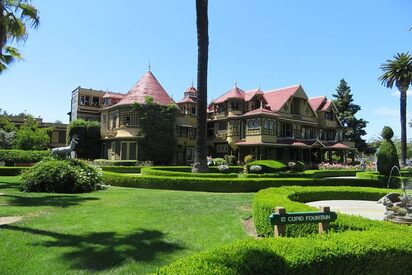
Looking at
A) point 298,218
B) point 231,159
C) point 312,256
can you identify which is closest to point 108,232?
point 298,218

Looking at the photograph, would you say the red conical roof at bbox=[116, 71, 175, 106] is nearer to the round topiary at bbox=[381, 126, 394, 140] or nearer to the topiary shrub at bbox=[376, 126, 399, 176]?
the round topiary at bbox=[381, 126, 394, 140]

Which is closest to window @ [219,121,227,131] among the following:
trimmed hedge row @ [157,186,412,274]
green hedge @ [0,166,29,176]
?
green hedge @ [0,166,29,176]

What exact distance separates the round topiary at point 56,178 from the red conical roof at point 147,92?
79.9 ft

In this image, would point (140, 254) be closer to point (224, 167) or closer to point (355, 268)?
point (355, 268)

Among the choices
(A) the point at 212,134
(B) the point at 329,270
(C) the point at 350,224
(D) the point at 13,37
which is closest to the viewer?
(B) the point at 329,270

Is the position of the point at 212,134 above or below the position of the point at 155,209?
above

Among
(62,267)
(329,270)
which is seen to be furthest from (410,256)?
(62,267)

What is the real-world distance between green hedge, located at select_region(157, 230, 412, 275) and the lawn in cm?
200

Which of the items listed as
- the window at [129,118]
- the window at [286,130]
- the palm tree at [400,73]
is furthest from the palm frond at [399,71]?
the window at [129,118]

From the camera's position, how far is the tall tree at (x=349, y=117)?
62344mm

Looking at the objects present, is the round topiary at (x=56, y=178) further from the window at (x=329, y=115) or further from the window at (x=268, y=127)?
the window at (x=329, y=115)

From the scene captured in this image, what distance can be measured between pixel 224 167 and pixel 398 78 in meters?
36.5

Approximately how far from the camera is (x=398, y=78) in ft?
171

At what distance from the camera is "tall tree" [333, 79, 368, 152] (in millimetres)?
62344
